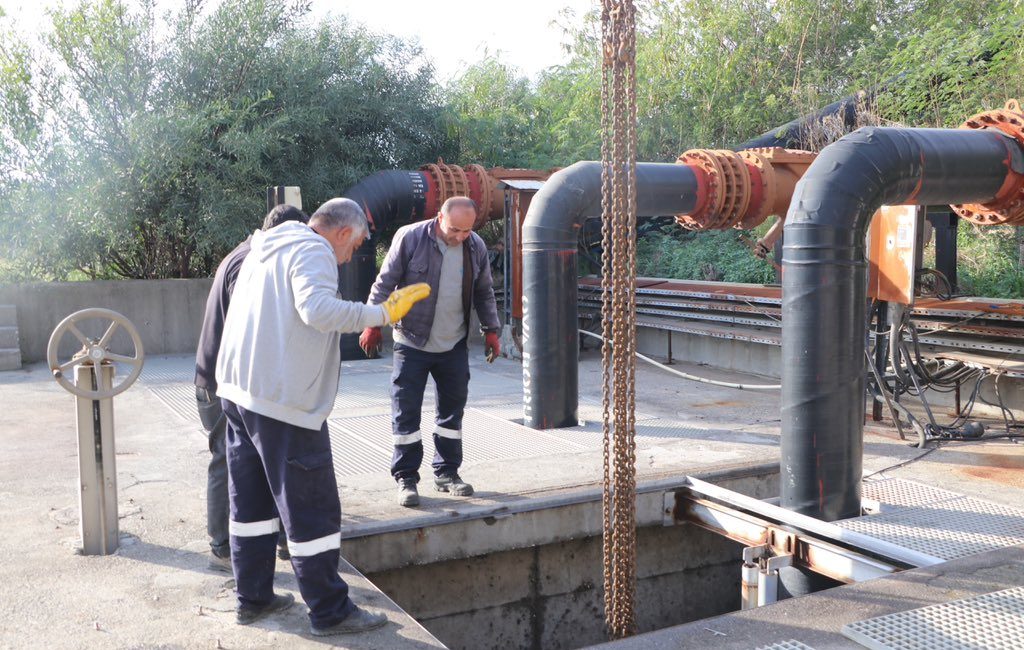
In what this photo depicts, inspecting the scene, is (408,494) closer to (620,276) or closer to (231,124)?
(620,276)

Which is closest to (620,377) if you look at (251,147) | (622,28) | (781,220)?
(622,28)

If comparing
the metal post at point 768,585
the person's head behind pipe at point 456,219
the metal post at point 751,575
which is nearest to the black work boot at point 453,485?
the person's head behind pipe at point 456,219

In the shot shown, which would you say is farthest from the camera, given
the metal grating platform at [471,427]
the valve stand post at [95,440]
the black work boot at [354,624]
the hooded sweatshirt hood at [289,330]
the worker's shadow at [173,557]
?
the metal grating platform at [471,427]

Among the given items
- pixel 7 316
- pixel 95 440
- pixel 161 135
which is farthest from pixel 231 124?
pixel 95 440

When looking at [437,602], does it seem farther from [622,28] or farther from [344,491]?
[622,28]

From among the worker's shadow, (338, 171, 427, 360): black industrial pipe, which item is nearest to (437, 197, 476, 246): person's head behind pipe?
the worker's shadow

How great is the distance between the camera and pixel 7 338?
36.2 ft

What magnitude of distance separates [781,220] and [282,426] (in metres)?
6.71

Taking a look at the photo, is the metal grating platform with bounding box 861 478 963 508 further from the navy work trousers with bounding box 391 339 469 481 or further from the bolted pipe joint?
the bolted pipe joint

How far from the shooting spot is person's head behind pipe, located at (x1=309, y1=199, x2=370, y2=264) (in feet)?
11.7

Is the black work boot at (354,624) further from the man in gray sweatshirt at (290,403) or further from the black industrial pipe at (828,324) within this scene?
the black industrial pipe at (828,324)

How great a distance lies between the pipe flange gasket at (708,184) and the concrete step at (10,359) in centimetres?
810

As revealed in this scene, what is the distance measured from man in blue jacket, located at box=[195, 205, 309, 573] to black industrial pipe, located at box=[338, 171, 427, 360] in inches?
276

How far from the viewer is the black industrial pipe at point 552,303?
23.6 feet
